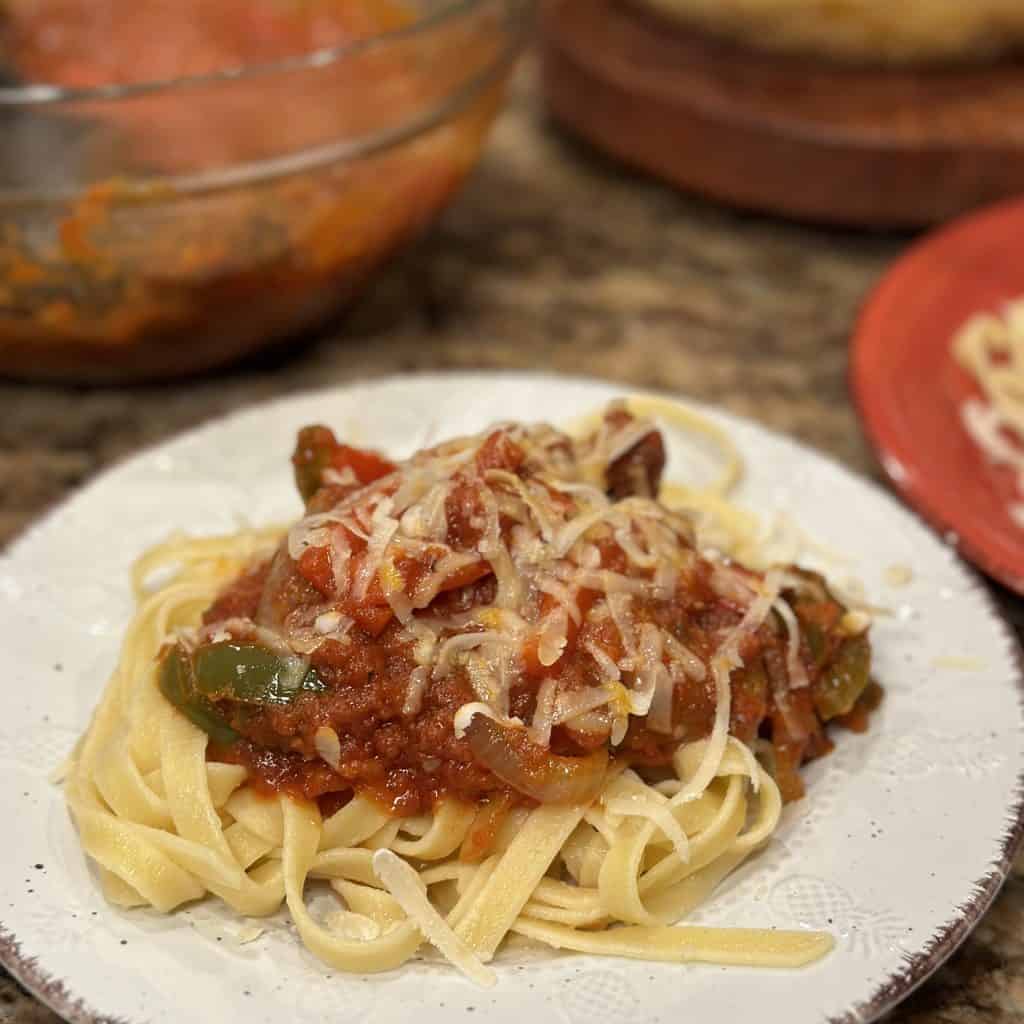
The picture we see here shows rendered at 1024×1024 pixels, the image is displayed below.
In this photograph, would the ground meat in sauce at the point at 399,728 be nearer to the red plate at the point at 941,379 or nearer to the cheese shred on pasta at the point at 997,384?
the red plate at the point at 941,379

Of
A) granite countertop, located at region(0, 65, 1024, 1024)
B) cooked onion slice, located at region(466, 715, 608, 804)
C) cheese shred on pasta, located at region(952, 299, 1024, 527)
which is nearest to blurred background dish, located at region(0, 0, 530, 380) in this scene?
granite countertop, located at region(0, 65, 1024, 1024)

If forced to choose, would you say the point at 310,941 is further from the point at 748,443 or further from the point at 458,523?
the point at 748,443

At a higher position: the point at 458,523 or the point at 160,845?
the point at 458,523

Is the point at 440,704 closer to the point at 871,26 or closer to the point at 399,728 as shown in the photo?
the point at 399,728

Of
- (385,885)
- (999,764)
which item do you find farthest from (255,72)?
(999,764)

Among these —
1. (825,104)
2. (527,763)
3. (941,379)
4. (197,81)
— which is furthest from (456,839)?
(825,104)

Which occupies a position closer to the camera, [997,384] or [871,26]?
[997,384]

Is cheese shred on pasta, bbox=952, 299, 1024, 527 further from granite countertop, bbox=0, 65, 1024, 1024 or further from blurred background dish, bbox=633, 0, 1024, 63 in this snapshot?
blurred background dish, bbox=633, 0, 1024, 63

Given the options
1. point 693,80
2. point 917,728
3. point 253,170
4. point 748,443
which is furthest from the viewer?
point 693,80
